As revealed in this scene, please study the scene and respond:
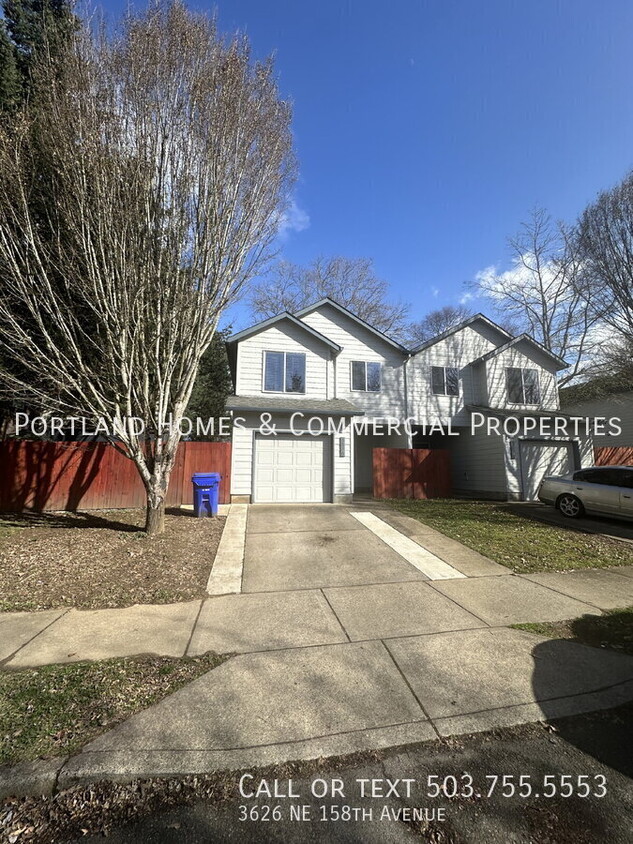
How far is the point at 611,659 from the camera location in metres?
3.48

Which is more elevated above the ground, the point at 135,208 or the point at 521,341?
the point at 521,341

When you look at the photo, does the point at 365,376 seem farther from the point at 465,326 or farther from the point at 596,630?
the point at 596,630

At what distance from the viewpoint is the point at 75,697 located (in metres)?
2.80

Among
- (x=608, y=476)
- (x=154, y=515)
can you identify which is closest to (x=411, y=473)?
(x=608, y=476)

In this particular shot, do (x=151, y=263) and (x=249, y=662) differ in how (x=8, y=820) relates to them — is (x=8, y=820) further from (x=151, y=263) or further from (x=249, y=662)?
(x=151, y=263)

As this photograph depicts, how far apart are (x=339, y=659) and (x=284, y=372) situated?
11.6m

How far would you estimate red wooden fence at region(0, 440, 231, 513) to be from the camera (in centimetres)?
1088

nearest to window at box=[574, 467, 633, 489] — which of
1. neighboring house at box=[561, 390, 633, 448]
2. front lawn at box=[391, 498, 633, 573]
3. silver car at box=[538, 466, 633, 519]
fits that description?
silver car at box=[538, 466, 633, 519]

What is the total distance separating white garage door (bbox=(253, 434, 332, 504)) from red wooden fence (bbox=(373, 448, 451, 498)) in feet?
8.82

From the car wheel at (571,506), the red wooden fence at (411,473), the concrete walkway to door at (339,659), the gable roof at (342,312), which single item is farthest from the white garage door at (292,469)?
the car wheel at (571,506)

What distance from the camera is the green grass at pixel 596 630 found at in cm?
379

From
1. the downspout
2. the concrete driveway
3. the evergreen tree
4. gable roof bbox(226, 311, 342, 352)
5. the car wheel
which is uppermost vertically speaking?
the evergreen tree

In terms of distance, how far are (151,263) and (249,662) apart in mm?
7760

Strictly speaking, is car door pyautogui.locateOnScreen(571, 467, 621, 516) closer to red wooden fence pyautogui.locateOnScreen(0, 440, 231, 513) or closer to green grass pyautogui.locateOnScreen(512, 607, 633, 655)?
green grass pyautogui.locateOnScreen(512, 607, 633, 655)
